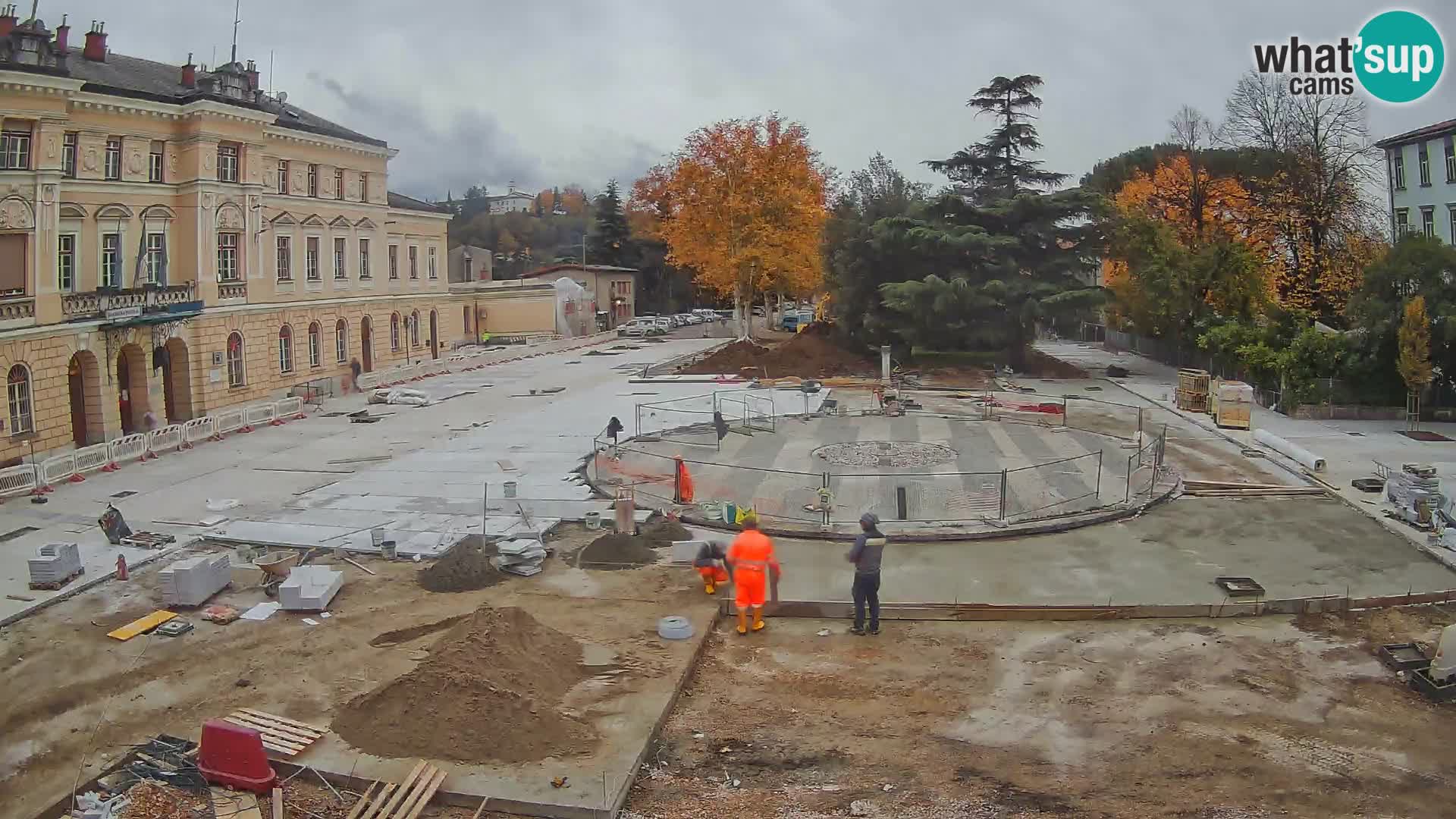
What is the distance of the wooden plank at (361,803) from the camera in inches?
339

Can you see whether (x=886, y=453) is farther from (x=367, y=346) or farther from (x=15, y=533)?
(x=367, y=346)

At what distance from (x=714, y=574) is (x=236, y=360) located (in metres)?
27.0

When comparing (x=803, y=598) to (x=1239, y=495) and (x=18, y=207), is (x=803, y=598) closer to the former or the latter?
(x=1239, y=495)

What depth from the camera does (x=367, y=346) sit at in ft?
148

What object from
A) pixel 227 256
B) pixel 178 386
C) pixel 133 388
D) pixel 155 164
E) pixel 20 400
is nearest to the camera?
pixel 20 400

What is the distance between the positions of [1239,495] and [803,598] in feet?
34.9

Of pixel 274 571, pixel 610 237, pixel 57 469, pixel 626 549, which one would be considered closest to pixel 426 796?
pixel 274 571

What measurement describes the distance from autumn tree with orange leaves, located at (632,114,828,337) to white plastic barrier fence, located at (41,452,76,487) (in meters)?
35.3

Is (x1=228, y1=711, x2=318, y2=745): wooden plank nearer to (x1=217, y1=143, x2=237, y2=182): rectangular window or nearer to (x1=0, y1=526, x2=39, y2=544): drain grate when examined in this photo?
(x1=0, y1=526, x2=39, y2=544): drain grate

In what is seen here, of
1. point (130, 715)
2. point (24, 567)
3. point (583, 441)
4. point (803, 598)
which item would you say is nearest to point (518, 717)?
point (130, 715)

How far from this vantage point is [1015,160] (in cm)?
4347

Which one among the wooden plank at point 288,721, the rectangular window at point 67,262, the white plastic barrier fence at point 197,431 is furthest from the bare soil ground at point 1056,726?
the rectangular window at point 67,262

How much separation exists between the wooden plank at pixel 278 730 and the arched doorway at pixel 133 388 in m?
24.1

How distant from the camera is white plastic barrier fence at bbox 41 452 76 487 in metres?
21.7
